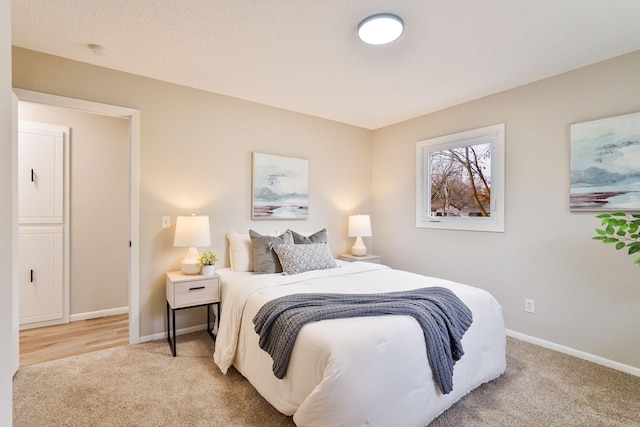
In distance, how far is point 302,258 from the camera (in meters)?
3.02

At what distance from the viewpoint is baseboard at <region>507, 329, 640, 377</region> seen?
8.04ft

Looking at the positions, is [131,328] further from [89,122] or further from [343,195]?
[343,195]

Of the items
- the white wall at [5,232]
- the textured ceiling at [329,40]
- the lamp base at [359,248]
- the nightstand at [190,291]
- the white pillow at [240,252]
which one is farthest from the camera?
the lamp base at [359,248]

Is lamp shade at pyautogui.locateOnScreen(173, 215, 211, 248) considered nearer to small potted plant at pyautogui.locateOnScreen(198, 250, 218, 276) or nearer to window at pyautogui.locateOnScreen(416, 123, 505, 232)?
small potted plant at pyautogui.locateOnScreen(198, 250, 218, 276)

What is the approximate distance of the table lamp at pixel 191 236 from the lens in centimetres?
281

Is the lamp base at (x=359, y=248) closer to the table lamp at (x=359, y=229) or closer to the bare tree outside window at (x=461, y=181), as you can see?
the table lamp at (x=359, y=229)

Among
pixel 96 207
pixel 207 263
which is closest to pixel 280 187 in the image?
pixel 207 263

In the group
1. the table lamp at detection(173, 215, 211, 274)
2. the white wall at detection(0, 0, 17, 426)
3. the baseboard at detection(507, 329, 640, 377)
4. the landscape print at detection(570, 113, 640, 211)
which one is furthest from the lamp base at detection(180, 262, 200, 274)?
the landscape print at detection(570, 113, 640, 211)

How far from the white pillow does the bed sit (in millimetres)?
672

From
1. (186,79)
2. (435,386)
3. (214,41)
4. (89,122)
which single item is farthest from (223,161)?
(435,386)

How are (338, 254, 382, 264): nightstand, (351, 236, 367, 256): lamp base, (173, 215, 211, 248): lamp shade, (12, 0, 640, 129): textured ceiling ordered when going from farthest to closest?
(351, 236, 367, 256): lamp base < (338, 254, 382, 264): nightstand < (173, 215, 211, 248): lamp shade < (12, 0, 640, 129): textured ceiling

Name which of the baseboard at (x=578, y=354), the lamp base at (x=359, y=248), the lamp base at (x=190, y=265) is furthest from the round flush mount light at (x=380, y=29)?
the baseboard at (x=578, y=354)

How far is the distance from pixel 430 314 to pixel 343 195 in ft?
8.83

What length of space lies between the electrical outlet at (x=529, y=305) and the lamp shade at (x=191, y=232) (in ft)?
10.3
